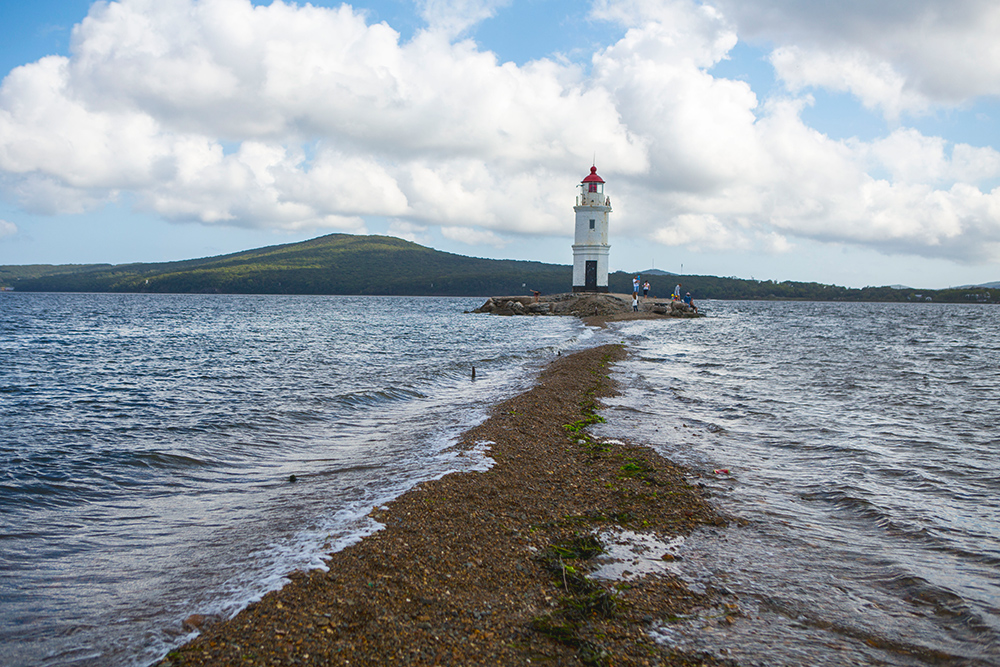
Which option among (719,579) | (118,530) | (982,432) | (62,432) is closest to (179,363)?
(62,432)

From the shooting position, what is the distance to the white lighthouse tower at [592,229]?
6812 centimetres

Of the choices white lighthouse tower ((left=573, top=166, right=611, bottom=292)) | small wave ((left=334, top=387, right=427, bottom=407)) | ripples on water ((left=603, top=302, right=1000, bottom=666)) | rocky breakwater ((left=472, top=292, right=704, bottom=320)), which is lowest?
small wave ((left=334, top=387, right=427, bottom=407))

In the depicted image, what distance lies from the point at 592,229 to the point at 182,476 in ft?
205

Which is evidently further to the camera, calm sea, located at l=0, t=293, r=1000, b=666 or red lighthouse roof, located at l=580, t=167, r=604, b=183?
red lighthouse roof, located at l=580, t=167, r=604, b=183

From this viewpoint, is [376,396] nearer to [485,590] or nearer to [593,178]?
[485,590]

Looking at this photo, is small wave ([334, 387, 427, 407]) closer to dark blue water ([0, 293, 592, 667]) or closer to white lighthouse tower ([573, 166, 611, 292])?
dark blue water ([0, 293, 592, 667])

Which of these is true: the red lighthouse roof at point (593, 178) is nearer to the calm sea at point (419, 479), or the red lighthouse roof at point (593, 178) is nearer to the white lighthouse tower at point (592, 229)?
the white lighthouse tower at point (592, 229)

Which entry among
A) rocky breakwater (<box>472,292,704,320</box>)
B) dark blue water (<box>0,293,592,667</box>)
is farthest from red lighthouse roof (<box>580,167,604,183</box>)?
dark blue water (<box>0,293,592,667</box>)

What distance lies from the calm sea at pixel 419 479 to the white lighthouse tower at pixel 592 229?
47.4m

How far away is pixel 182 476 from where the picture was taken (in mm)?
9906

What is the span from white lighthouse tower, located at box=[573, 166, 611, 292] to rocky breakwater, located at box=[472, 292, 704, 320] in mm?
3408

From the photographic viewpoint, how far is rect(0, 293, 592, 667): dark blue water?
533cm

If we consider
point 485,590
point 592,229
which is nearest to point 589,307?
point 592,229

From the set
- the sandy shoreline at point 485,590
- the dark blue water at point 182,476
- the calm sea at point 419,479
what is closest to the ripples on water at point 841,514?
the calm sea at point 419,479
